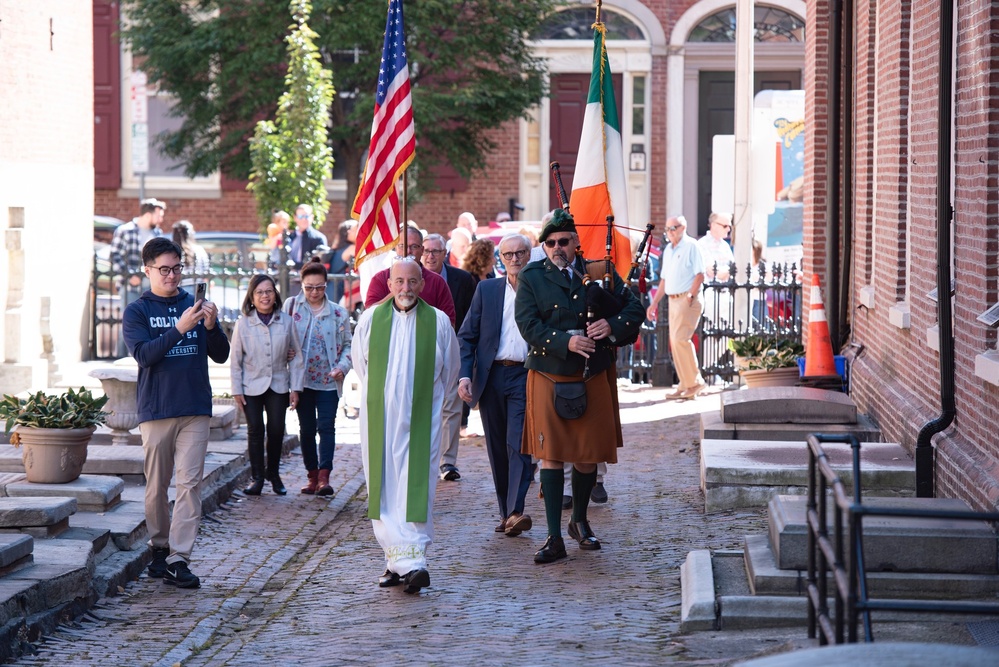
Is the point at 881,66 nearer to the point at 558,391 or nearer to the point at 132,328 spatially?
the point at 558,391

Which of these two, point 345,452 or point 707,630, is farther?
point 345,452

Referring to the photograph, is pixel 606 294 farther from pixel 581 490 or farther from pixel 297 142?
pixel 297 142

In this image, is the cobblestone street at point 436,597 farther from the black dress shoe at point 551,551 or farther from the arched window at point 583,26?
the arched window at point 583,26

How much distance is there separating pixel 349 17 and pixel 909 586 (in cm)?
1946

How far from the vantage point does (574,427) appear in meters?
8.64

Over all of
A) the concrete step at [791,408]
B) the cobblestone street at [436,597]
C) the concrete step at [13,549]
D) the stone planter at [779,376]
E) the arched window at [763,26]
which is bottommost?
the cobblestone street at [436,597]

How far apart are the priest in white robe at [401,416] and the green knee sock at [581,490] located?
1040 mm

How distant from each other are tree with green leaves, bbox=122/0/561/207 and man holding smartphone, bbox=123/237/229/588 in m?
16.8

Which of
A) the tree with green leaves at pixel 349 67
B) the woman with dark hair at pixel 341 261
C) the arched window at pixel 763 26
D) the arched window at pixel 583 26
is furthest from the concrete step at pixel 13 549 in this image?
the arched window at pixel 763 26

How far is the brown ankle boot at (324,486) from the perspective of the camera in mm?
11273

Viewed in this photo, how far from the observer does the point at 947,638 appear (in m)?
6.15

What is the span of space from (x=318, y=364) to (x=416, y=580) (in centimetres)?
355

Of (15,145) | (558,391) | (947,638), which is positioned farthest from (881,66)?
(15,145)

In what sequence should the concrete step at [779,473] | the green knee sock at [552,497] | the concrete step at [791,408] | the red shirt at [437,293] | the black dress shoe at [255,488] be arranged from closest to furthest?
the green knee sock at [552,497], the concrete step at [779,473], the red shirt at [437,293], the concrete step at [791,408], the black dress shoe at [255,488]
